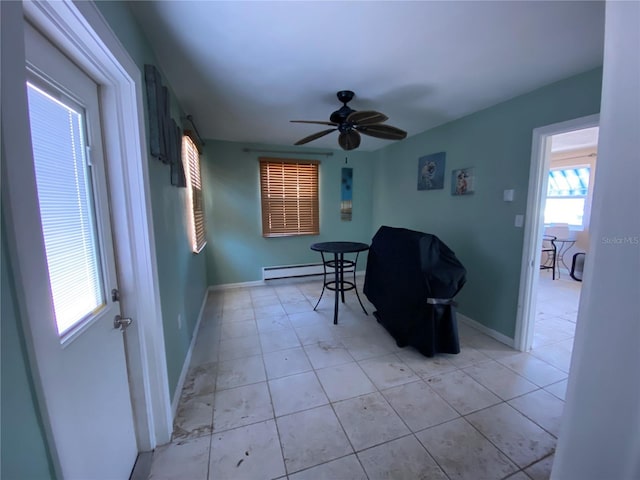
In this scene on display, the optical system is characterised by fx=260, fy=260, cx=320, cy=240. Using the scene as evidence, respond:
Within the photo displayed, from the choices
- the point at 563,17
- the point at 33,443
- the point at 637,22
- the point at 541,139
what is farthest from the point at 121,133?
the point at 541,139

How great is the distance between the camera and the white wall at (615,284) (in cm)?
55

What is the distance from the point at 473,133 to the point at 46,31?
10.6 ft

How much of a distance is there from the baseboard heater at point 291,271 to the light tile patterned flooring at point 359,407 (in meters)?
1.43

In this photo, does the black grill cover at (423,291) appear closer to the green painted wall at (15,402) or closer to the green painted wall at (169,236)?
the green painted wall at (169,236)

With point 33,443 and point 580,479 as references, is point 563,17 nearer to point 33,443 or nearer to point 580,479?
point 580,479

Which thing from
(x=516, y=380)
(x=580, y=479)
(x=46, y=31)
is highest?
(x=46, y=31)

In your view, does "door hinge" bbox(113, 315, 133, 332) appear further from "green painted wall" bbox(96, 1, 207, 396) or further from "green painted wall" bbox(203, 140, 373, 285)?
"green painted wall" bbox(203, 140, 373, 285)

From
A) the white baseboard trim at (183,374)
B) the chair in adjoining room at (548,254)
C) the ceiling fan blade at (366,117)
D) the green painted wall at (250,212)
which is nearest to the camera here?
the white baseboard trim at (183,374)

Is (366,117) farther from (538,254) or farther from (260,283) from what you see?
(260,283)

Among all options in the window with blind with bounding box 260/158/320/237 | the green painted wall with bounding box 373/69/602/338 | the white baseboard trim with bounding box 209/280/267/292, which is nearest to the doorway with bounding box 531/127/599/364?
the green painted wall with bounding box 373/69/602/338

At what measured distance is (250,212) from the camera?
4141mm

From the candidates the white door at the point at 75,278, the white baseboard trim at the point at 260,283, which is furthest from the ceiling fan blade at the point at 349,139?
the white baseboard trim at the point at 260,283

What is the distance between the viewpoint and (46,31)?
0.79 metres

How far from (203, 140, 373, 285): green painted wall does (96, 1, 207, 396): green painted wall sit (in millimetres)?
1487
